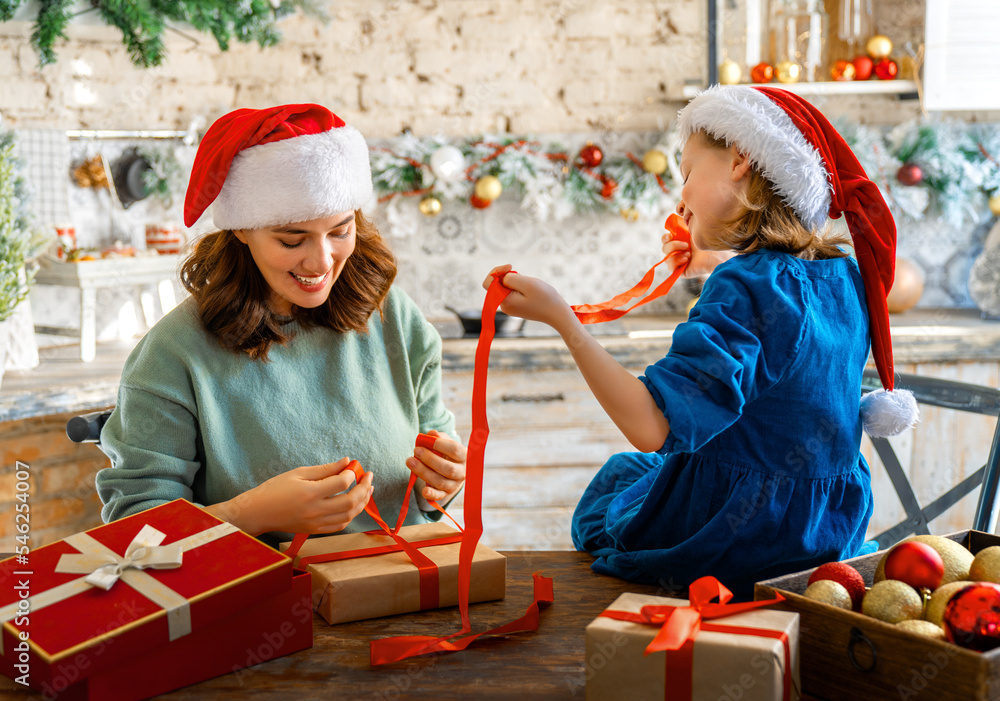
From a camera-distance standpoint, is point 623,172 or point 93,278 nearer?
point 93,278

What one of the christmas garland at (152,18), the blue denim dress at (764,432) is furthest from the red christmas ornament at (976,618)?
the christmas garland at (152,18)

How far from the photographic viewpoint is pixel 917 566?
2.85ft

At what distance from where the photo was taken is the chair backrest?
143 cm

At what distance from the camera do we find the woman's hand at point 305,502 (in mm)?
1111

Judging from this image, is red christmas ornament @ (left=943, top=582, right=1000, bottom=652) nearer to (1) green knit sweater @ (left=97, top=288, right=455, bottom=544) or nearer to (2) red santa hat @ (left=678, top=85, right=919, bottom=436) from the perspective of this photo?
(2) red santa hat @ (left=678, top=85, right=919, bottom=436)

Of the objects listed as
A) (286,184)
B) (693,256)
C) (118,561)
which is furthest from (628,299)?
(118,561)

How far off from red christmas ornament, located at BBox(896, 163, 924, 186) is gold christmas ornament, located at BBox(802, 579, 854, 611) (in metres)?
2.59

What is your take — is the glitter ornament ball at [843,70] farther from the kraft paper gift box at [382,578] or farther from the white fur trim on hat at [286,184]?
the kraft paper gift box at [382,578]

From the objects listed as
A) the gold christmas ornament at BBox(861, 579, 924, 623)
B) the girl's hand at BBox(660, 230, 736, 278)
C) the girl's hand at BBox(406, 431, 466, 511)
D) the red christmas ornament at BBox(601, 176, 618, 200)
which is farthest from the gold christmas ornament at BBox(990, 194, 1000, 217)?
the gold christmas ornament at BBox(861, 579, 924, 623)

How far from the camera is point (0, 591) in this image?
0.86 meters

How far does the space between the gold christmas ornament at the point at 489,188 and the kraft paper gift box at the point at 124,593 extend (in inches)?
89.9

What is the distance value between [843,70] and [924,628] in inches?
104

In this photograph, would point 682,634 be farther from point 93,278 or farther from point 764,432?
point 93,278

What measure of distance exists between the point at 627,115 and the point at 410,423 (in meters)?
2.12
